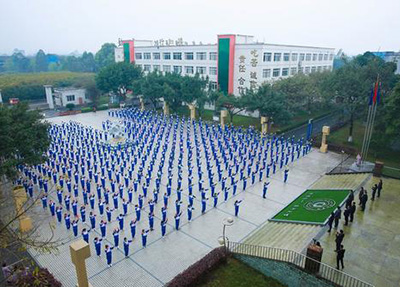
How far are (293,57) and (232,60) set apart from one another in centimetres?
927

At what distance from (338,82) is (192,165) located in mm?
12305

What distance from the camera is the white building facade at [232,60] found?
1203 inches

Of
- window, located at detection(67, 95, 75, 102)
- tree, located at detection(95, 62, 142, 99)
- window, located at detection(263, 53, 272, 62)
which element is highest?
window, located at detection(263, 53, 272, 62)

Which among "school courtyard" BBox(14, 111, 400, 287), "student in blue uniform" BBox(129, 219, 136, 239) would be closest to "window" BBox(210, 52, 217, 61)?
"school courtyard" BBox(14, 111, 400, 287)

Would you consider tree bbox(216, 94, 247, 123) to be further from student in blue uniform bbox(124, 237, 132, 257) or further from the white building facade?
student in blue uniform bbox(124, 237, 132, 257)

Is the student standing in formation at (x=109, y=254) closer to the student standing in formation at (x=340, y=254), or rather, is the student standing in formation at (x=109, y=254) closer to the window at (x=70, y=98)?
the student standing in formation at (x=340, y=254)

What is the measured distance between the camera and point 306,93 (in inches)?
1022

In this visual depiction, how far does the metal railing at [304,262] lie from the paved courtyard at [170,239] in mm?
1250

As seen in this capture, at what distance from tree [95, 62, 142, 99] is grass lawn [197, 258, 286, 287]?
93.2ft

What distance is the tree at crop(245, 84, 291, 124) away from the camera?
867 inches

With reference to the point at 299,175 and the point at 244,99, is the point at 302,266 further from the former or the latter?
the point at 244,99

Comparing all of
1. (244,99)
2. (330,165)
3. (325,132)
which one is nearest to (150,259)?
(330,165)

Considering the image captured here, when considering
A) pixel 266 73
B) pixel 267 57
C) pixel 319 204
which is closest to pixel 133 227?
pixel 319 204

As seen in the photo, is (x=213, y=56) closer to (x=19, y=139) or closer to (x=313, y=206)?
(x=313, y=206)
